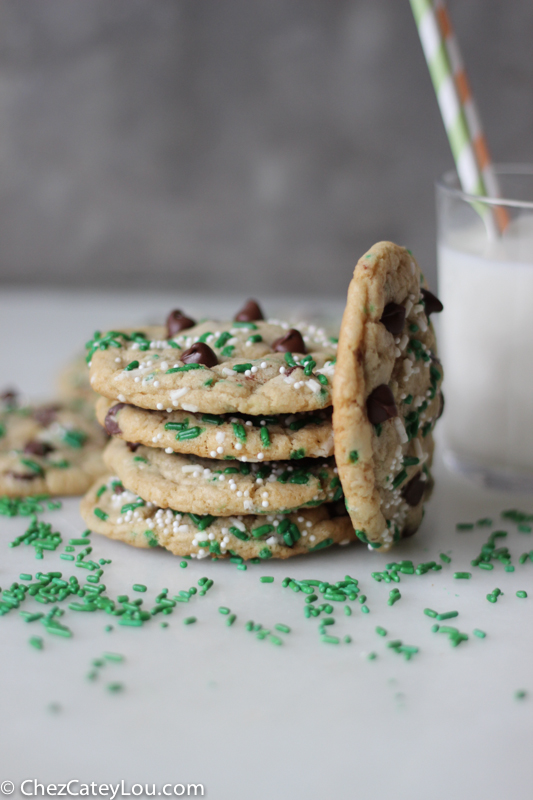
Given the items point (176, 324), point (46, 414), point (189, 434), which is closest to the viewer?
point (189, 434)

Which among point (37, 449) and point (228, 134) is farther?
point (228, 134)

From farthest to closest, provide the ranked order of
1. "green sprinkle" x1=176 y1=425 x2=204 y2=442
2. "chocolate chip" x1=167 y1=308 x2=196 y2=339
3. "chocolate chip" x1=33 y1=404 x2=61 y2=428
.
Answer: "chocolate chip" x1=33 y1=404 x2=61 y2=428 < "chocolate chip" x1=167 y1=308 x2=196 y2=339 < "green sprinkle" x1=176 y1=425 x2=204 y2=442

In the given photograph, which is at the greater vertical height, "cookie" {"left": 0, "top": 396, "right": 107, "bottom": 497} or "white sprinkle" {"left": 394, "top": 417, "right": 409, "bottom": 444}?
"white sprinkle" {"left": 394, "top": 417, "right": 409, "bottom": 444}

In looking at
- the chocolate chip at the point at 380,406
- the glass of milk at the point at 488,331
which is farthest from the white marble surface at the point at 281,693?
the glass of milk at the point at 488,331

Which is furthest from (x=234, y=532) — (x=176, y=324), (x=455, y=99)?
(x=455, y=99)

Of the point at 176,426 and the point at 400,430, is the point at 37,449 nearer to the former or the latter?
the point at 176,426

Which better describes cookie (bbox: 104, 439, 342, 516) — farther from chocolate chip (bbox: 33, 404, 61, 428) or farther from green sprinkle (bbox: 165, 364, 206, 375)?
chocolate chip (bbox: 33, 404, 61, 428)

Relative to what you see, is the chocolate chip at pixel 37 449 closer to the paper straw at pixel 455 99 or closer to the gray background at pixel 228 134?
the paper straw at pixel 455 99

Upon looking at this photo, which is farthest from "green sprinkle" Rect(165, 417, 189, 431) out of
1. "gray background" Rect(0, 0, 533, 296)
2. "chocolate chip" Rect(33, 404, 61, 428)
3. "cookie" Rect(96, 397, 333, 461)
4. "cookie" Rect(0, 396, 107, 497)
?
"gray background" Rect(0, 0, 533, 296)
